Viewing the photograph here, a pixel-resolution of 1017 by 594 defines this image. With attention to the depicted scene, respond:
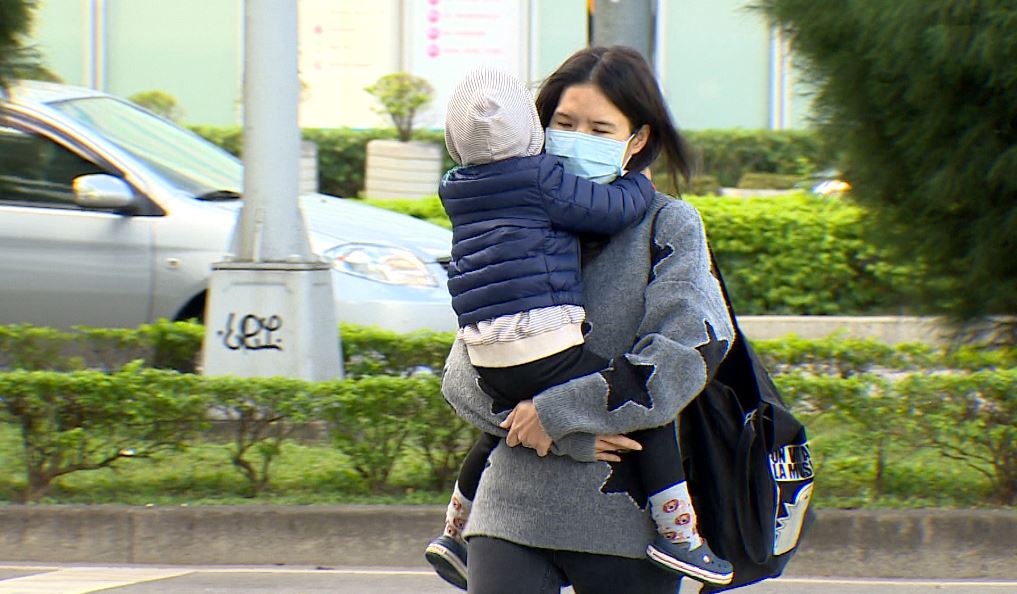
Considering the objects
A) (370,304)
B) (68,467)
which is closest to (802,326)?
(370,304)

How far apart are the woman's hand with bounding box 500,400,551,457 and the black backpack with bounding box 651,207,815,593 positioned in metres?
0.27

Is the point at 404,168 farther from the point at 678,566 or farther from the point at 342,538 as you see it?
the point at 678,566

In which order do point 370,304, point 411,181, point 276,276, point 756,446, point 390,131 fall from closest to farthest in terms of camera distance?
point 756,446 → point 276,276 → point 370,304 → point 411,181 → point 390,131

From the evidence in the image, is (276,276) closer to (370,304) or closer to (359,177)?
(370,304)

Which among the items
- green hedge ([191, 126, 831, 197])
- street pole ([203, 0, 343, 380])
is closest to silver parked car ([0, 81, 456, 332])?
street pole ([203, 0, 343, 380])

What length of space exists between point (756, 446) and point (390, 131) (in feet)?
51.0

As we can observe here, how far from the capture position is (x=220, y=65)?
18.1 meters

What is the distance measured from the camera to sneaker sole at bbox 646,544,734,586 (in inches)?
94.6

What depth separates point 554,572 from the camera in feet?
8.21

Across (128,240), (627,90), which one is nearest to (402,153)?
(128,240)

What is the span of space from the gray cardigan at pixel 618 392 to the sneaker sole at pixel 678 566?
0.09 ft

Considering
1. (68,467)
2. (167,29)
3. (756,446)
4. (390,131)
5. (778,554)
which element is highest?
(167,29)

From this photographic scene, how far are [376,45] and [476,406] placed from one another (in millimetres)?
16112

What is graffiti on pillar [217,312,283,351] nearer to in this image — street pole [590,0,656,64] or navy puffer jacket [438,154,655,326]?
street pole [590,0,656,64]
